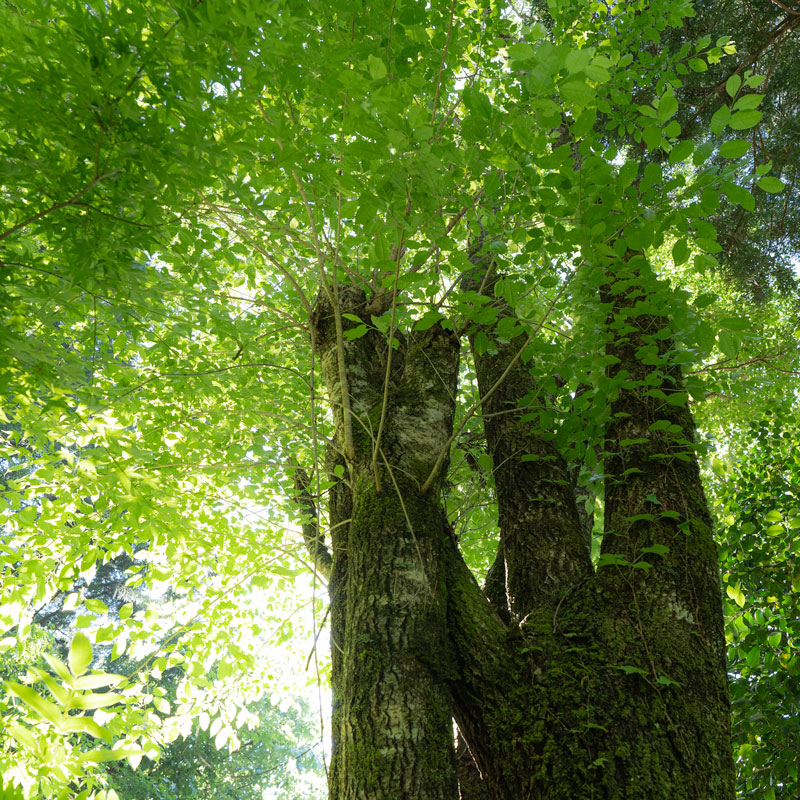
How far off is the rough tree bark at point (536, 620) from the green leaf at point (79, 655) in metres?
1.39

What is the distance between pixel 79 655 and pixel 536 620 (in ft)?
6.07

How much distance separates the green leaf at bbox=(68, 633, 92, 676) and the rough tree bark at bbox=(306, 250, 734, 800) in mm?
1390

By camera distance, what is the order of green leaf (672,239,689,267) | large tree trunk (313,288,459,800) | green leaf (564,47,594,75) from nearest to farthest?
green leaf (564,47,594,75) → green leaf (672,239,689,267) → large tree trunk (313,288,459,800)

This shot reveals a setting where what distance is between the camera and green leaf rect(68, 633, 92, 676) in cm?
74

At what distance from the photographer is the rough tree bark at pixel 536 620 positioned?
1868 mm

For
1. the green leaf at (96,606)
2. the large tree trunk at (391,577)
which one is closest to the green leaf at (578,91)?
the large tree trunk at (391,577)

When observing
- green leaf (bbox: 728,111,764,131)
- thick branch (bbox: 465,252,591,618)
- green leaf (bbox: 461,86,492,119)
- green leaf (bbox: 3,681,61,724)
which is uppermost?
green leaf (bbox: 461,86,492,119)

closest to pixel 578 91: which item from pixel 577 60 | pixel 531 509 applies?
pixel 577 60

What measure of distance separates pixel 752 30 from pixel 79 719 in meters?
5.95

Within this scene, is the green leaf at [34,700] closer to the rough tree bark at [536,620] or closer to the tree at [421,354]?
the tree at [421,354]

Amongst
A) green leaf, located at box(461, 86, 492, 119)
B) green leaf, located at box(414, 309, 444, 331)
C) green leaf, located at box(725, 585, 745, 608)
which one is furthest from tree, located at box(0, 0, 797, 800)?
green leaf, located at box(725, 585, 745, 608)

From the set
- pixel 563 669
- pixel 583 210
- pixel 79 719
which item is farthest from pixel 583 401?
pixel 79 719

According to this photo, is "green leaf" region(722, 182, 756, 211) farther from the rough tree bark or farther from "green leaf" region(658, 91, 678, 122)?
the rough tree bark

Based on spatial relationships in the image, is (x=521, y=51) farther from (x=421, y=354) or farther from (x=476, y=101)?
(x=421, y=354)
